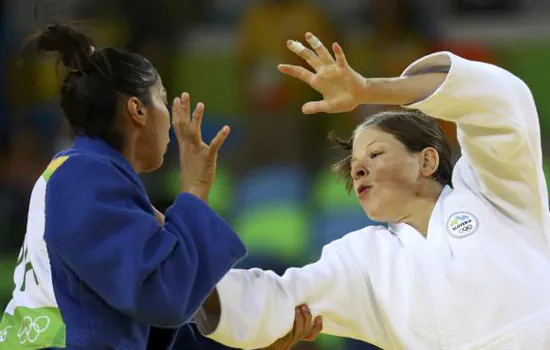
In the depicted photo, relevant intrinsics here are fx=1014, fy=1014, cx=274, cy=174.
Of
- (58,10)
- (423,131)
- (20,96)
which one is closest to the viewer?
(58,10)

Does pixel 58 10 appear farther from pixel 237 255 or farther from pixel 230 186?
pixel 230 186

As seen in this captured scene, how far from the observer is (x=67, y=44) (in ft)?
8.38

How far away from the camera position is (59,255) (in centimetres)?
233

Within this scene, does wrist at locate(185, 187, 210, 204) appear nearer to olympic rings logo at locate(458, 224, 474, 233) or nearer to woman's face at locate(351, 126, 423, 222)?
woman's face at locate(351, 126, 423, 222)

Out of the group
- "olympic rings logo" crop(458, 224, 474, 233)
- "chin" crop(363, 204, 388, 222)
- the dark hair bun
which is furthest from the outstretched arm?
the dark hair bun

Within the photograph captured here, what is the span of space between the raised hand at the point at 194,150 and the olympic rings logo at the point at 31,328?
0.46 metres

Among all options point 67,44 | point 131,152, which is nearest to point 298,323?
point 131,152

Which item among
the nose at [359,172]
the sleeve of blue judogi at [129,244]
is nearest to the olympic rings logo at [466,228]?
the nose at [359,172]

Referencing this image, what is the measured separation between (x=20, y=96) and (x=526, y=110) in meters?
4.14

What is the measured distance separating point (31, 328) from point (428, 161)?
1.26 m

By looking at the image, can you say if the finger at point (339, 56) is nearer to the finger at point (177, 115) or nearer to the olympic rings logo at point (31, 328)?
the finger at point (177, 115)

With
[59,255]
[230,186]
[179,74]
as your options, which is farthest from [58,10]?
[179,74]

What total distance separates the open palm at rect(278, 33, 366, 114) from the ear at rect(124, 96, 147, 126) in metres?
0.40

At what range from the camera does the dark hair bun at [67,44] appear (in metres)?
2.53
